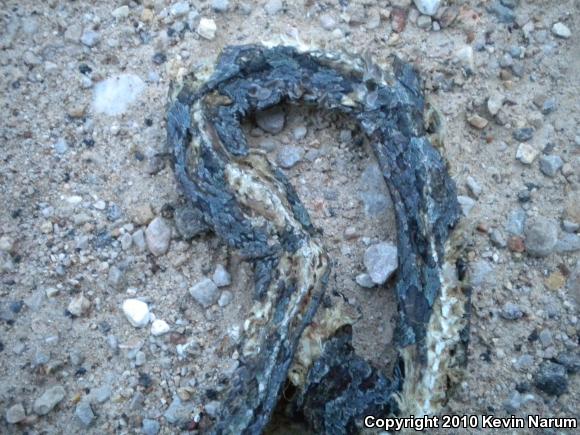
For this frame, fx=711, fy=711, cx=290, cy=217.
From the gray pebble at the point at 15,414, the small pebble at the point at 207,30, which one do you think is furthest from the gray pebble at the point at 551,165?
the gray pebble at the point at 15,414

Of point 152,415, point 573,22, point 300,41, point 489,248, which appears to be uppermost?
point 573,22

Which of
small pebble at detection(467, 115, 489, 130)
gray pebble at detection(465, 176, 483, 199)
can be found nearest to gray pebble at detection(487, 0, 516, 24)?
small pebble at detection(467, 115, 489, 130)

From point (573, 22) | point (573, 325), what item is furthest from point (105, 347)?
point (573, 22)

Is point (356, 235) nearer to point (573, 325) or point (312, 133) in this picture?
point (312, 133)

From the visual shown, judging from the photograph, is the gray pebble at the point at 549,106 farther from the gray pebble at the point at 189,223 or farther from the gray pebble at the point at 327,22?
the gray pebble at the point at 189,223

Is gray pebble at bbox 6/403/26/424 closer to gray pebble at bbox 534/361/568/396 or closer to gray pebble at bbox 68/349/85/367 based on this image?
gray pebble at bbox 68/349/85/367

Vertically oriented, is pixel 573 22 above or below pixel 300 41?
above

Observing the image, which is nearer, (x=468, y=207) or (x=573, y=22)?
(x=468, y=207)
